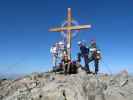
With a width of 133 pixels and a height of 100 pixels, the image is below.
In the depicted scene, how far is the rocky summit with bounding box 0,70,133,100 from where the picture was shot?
20562mm

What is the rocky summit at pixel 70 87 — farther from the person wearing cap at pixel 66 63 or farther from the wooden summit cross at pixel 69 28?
the wooden summit cross at pixel 69 28

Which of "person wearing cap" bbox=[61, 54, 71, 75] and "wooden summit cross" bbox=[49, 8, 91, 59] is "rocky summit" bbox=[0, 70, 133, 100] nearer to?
"person wearing cap" bbox=[61, 54, 71, 75]

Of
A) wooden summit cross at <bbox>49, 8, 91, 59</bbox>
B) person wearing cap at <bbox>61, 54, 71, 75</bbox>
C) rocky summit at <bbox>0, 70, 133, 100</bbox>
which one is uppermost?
wooden summit cross at <bbox>49, 8, 91, 59</bbox>

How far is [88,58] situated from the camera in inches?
977

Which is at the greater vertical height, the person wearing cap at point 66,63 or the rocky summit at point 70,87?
the person wearing cap at point 66,63

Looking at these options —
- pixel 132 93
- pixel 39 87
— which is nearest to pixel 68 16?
pixel 39 87

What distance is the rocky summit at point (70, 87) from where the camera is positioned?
20.6m

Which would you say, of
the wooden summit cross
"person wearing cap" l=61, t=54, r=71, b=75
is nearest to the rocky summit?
"person wearing cap" l=61, t=54, r=71, b=75

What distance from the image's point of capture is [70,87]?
69.5ft

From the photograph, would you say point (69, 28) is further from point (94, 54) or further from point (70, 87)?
point (70, 87)

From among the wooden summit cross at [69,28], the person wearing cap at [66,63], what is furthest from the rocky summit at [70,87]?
the wooden summit cross at [69,28]

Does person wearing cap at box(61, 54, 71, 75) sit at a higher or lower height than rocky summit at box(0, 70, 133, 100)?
higher

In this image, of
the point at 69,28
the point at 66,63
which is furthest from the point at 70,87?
the point at 69,28

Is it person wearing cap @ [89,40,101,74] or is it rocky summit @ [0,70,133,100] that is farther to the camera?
person wearing cap @ [89,40,101,74]
